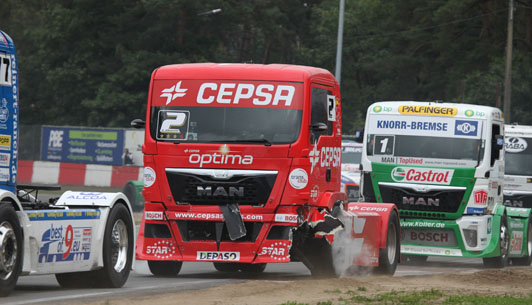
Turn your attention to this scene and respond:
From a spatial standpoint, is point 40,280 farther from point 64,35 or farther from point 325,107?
point 64,35

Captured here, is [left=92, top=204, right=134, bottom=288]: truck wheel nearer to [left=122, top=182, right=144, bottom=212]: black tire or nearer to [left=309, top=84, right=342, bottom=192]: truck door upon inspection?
[left=309, top=84, right=342, bottom=192]: truck door

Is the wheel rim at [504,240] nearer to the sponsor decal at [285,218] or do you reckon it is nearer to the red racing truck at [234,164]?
the red racing truck at [234,164]

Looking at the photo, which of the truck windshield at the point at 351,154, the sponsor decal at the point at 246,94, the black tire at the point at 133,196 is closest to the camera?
the sponsor decal at the point at 246,94

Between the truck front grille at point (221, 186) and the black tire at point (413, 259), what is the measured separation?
8431 millimetres

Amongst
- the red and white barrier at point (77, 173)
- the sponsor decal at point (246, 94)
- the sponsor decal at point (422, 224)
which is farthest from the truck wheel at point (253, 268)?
the red and white barrier at point (77, 173)

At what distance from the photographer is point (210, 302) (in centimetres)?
1155

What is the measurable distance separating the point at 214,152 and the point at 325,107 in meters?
1.84

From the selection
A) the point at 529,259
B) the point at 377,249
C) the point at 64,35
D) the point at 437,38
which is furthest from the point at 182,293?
the point at 437,38

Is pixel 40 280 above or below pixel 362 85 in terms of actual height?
below

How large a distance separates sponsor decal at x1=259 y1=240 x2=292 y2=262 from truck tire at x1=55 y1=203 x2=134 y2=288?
1.88 m

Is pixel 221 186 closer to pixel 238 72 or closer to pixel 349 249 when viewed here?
pixel 238 72

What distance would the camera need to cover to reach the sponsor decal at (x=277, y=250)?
49.4 ft

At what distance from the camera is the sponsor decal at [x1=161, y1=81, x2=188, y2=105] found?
15.5 m

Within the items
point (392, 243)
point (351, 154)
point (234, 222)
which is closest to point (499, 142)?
point (392, 243)
